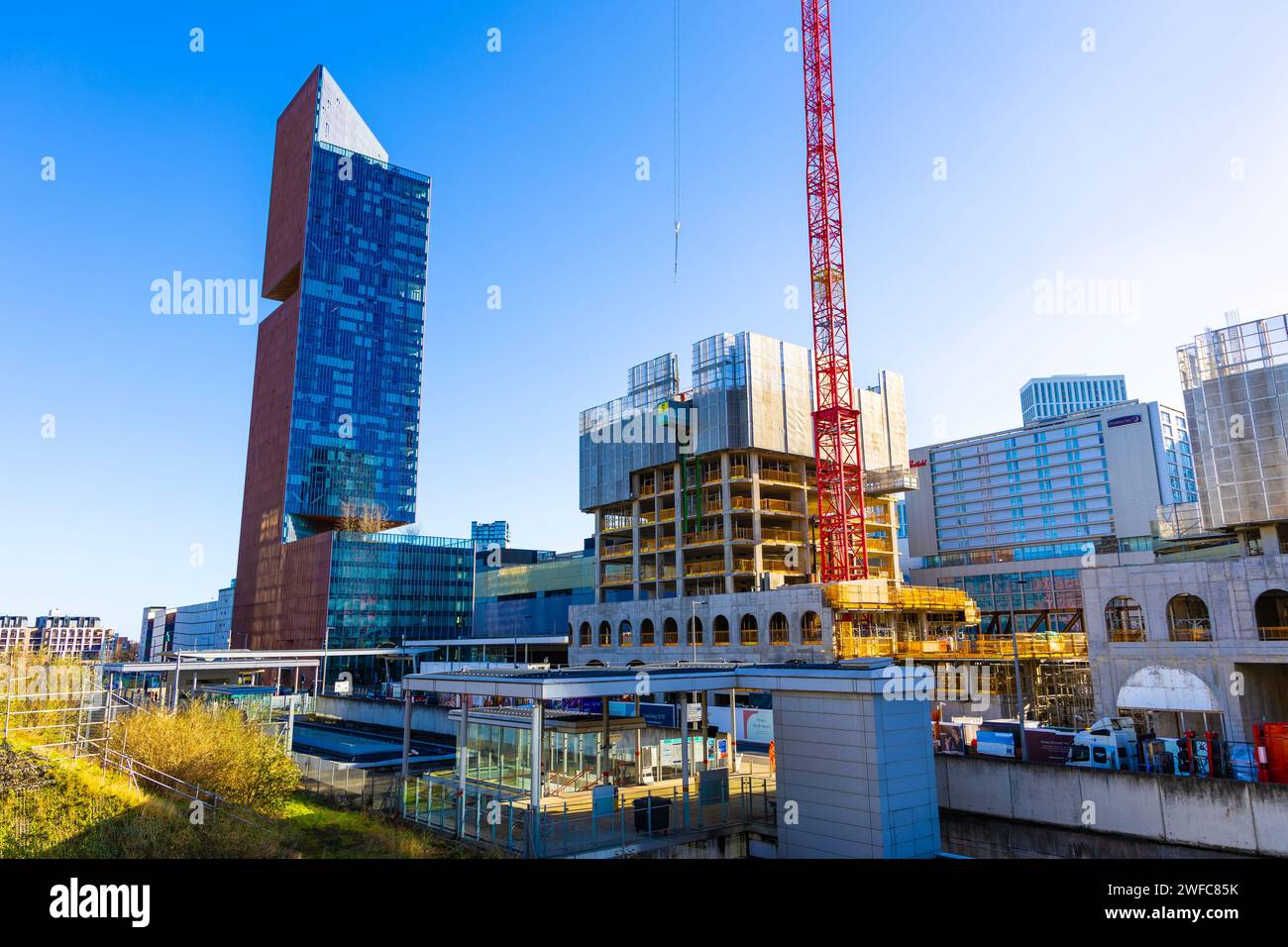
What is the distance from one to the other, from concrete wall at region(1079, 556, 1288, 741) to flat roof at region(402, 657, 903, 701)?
24.1 m

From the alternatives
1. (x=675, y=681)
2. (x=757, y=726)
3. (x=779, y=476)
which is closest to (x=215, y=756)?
(x=675, y=681)

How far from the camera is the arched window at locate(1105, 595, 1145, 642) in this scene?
41594 mm

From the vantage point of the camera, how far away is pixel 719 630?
235 feet

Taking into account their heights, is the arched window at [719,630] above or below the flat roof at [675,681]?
above

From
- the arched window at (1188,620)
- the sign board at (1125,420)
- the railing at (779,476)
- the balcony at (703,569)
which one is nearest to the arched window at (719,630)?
the balcony at (703,569)

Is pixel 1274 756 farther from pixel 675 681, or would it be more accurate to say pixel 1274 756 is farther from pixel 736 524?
pixel 736 524

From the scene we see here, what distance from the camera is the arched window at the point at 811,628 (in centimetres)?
6334

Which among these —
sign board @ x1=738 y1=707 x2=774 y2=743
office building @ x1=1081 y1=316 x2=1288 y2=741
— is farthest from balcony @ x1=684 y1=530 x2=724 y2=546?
office building @ x1=1081 y1=316 x2=1288 y2=741

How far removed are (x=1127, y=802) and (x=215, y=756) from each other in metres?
28.1

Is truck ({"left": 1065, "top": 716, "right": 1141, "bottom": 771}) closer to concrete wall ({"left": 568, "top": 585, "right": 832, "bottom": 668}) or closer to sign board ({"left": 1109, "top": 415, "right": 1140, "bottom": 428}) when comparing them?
concrete wall ({"left": 568, "top": 585, "right": 832, "bottom": 668})

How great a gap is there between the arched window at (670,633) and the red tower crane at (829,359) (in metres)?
14.6

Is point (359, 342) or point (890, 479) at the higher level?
point (359, 342)

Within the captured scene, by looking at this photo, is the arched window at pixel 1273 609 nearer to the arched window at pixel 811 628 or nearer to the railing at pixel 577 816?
the arched window at pixel 811 628
